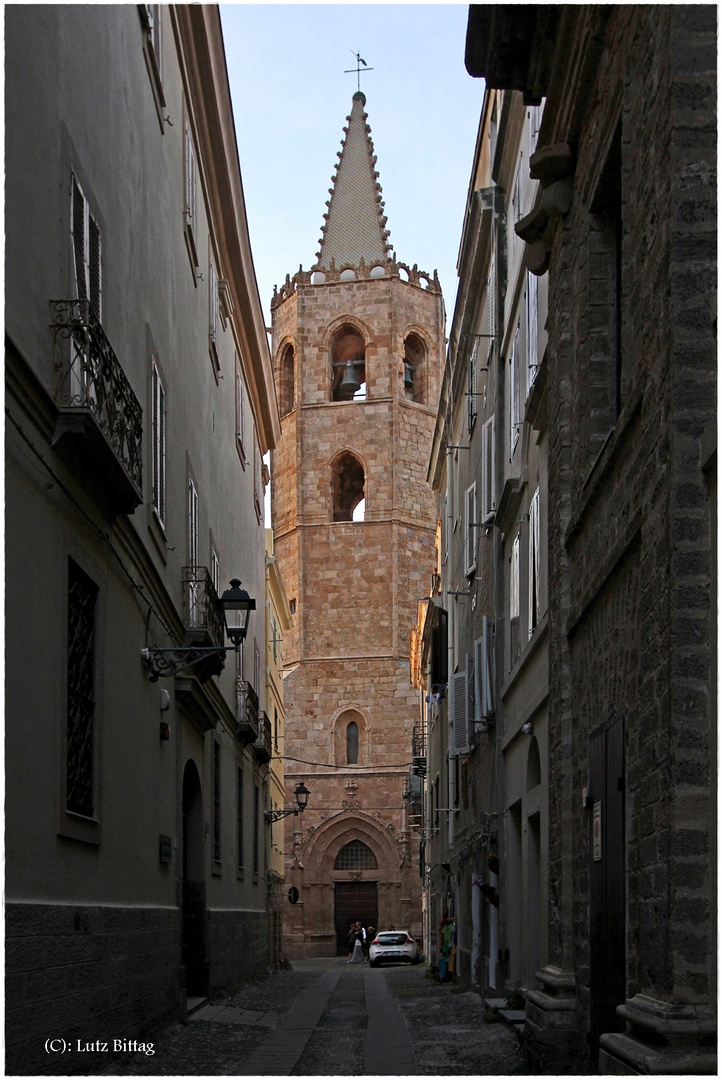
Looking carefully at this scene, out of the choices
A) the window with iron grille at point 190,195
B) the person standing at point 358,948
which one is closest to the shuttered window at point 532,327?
the window with iron grille at point 190,195

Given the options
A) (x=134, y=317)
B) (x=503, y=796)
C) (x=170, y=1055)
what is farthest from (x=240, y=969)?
(x=134, y=317)

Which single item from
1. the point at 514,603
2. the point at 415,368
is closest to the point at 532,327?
the point at 514,603

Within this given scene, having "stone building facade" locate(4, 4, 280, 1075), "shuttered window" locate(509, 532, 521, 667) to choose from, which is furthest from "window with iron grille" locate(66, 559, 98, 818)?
"shuttered window" locate(509, 532, 521, 667)

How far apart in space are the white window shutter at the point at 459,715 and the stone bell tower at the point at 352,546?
29.7 metres

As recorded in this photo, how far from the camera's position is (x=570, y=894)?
11008mm

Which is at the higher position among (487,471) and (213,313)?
(213,313)

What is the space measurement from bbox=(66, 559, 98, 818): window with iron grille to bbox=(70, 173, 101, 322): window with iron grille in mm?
1980

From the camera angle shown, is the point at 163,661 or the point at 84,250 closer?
the point at 84,250

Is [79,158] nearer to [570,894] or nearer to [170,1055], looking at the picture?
[570,894]

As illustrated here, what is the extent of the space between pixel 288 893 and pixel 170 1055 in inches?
1606

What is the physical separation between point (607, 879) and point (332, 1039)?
8.05 meters

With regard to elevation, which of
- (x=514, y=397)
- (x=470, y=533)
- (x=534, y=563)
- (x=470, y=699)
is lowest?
(x=470, y=699)

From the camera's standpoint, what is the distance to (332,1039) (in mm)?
16328

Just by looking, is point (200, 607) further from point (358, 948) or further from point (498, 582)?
point (358, 948)
